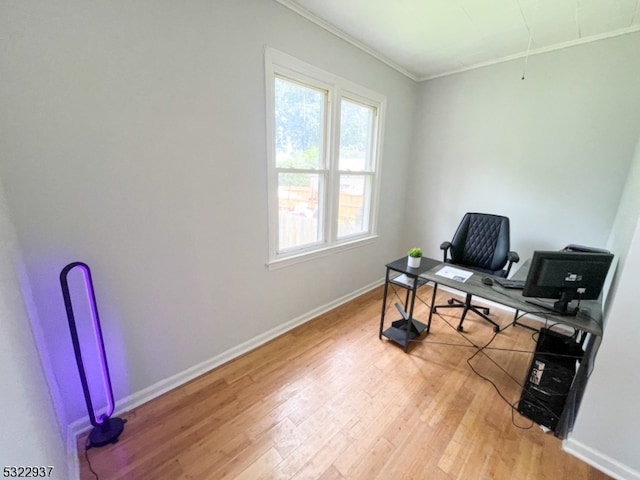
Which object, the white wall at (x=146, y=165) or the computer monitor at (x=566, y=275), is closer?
the white wall at (x=146, y=165)

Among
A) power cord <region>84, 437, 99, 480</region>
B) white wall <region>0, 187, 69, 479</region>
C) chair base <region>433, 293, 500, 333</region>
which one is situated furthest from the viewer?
chair base <region>433, 293, 500, 333</region>

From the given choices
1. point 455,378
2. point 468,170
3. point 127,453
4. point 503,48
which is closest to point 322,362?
point 455,378

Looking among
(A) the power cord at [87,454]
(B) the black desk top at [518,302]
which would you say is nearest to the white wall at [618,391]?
(B) the black desk top at [518,302]

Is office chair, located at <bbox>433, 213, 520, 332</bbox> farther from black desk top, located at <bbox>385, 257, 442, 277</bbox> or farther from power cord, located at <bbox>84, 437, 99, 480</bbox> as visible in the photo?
power cord, located at <bbox>84, 437, 99, 480</bbox>

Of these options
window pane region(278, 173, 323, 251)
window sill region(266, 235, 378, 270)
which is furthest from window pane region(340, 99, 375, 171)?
window sill region(266, 235, 378, 270)

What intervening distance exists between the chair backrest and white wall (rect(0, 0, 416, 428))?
2045 mm

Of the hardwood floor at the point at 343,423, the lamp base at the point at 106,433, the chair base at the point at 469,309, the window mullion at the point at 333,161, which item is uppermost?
the window mullion at the point at 333,161

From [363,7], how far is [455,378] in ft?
9.51

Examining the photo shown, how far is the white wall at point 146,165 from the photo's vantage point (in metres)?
1.17

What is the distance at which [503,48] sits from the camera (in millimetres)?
2473

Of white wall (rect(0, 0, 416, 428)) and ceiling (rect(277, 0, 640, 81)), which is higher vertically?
ceiling (rect(277, 0, 640, 81))

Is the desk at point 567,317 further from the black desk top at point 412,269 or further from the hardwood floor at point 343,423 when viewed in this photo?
the hardwood floor at point 343,423

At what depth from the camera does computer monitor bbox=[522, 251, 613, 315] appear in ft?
4.65

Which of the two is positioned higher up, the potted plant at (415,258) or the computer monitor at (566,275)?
the computer monitor at (566,275)
